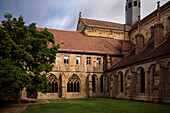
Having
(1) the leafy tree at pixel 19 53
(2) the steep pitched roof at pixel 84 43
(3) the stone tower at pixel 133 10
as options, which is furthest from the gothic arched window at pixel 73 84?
(3) the stone tower at pixel 133 10

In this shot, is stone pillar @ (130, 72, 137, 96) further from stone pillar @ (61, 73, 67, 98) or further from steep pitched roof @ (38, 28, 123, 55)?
stone pillar @ (61, 73, 67, 98)

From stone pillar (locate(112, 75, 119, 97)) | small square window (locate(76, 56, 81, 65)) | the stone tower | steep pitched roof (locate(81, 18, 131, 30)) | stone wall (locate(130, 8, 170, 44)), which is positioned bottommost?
stone pillar (locate(112, 75, 119, 97))

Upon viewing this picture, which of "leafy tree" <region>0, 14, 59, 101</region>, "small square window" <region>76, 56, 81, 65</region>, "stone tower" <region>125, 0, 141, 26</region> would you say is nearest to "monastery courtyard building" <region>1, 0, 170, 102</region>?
"small square window" <region>76, 56, 81, 65</region>

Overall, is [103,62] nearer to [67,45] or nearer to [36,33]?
[67,45]

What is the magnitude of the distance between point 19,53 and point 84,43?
15.8 meters

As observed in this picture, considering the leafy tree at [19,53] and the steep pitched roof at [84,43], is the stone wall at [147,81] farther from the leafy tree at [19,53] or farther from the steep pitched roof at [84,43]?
the leafy tree at [19,53]

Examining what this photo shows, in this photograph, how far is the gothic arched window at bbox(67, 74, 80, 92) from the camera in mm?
27453

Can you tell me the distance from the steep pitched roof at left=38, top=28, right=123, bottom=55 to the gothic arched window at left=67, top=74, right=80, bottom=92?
14.1ft

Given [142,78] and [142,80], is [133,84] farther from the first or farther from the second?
[142,78]

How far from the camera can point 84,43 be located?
30.1 metres

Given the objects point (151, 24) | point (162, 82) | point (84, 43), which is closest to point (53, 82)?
point (84, 43)

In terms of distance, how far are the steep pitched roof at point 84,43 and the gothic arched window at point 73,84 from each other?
14.1ft

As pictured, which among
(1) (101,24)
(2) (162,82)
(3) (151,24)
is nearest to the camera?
(2) (162,82)

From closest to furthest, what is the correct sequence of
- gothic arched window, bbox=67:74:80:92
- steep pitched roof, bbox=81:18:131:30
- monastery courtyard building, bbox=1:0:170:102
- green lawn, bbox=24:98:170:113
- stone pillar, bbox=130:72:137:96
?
green lawn, bbox=24:98:170:113
monastery courtyard building, bbox=1:0:170:102
stone pillar, bbox=130:72:137:96
gothic arched window, bbox=67:74:80:92
steep pitched roof, bbox=81:18:131:30
